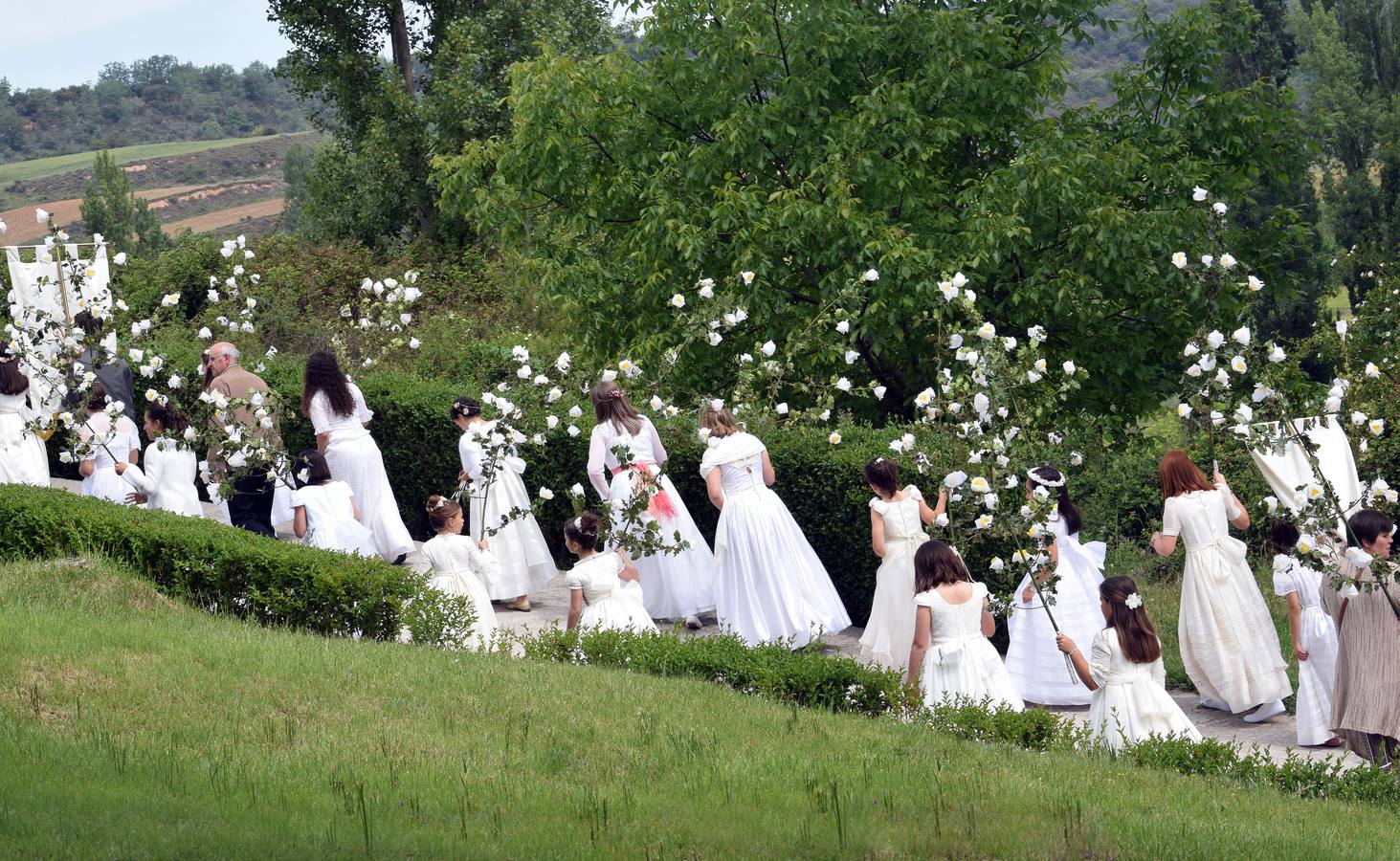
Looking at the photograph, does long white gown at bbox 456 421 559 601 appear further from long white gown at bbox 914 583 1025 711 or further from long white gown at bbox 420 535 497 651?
long white gown at bbox 914 583 1025 711

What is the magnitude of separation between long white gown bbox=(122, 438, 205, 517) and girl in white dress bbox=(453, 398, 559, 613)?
2.44m

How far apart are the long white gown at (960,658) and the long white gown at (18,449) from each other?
847cm

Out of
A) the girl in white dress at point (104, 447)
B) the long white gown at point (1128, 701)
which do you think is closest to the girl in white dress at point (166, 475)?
the girl in white dress at point (104, 447)

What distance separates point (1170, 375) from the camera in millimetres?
16547

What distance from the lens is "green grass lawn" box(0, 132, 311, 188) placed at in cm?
8706

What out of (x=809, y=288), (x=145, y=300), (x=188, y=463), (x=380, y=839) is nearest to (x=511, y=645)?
(x=380, y=839)

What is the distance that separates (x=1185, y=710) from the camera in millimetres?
10250

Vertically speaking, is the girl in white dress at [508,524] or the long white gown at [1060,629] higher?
the girl in white dress at [508,524]

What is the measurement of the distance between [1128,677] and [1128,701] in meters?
0.13

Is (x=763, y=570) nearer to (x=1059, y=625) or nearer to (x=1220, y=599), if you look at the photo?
(x=1059, y=625)

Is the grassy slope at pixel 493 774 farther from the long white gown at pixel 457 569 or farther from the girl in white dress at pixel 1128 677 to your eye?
the long white gown at pixel 457 569

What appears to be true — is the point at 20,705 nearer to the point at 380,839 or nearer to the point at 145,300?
the point at 380,839

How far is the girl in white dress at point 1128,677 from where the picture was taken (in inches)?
316

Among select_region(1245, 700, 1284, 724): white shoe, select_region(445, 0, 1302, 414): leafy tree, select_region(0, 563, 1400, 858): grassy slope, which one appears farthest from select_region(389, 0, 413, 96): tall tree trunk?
select_region(1245, 700, 1284, 724): white shoe
